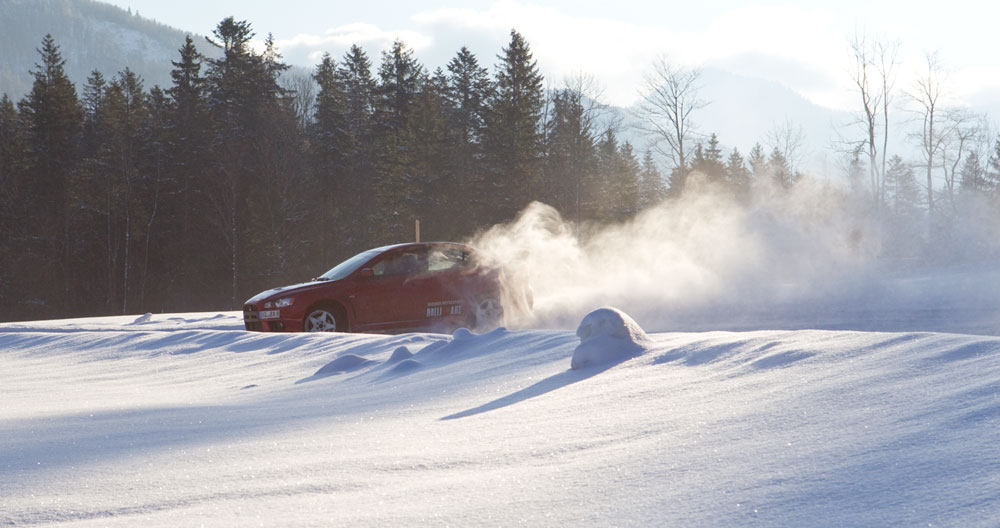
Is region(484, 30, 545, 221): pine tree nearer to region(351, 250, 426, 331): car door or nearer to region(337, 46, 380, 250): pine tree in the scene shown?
region(337, 46, 380, 250): pine tree

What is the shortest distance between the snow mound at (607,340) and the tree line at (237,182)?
127ft

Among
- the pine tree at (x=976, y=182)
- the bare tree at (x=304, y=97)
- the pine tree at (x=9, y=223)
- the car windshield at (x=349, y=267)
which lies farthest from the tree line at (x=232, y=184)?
the pine tree at (x=976, y=182)

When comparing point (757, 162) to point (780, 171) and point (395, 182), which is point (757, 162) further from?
point (395, 182)

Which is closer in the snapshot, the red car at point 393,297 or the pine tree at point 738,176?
the red car at point 393,297

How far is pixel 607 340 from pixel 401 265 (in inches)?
261

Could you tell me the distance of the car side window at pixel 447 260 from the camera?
472 inches

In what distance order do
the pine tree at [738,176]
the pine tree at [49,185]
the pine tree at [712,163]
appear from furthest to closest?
the pine tree at [738,176]
the pine tree at [712,163]
the pine tree at [49,185]

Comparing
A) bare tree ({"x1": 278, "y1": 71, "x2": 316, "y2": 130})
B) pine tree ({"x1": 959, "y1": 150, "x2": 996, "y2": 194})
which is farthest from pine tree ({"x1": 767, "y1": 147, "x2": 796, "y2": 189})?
bare tree ({"x1": 278, "y1": 71, "x2": 316, "y2": 130})

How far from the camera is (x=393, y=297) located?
1155 cm

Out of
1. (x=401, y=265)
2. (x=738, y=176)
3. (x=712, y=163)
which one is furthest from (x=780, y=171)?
(x=401, y=265)

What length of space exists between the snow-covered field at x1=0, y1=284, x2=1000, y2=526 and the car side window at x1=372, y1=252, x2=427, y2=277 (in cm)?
531

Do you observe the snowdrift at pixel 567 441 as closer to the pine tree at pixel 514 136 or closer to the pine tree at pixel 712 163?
the pine tree at pixel 514 136

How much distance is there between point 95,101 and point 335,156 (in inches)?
745

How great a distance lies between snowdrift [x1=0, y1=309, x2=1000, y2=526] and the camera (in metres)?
2.44
